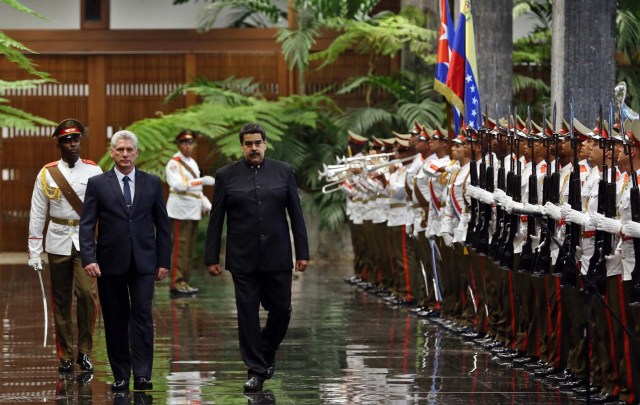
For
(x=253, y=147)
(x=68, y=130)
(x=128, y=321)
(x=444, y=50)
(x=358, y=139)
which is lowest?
(x=128, y=321)

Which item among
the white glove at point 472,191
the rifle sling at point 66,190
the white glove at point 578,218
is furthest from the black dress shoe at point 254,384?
the white glove at point 472,191

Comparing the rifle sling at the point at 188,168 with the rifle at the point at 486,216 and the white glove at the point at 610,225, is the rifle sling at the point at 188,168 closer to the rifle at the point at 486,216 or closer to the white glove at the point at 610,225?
the rifle at the point at 486,216

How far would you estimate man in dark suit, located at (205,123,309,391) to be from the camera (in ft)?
40.0

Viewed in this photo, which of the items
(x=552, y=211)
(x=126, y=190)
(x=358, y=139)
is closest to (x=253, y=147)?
(x=126, y=190)

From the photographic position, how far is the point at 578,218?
11445mm

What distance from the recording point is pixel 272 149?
27000 mm

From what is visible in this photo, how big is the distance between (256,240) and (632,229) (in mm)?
3010

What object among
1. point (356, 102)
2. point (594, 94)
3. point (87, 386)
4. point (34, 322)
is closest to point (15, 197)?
point (356, 102)

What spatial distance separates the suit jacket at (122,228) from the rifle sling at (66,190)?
42.5 inches

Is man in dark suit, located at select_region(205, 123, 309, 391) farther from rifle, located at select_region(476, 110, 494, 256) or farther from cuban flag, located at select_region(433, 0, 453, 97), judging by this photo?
cuban flag, located at select_region(433, 0, 453, 97)

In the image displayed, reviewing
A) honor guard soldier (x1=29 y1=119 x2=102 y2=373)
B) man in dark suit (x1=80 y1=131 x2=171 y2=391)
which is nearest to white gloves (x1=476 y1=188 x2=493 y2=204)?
man in dark suit (x1=80 y1=131 x2=171 y2=391)

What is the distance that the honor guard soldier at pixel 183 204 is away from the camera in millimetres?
20984

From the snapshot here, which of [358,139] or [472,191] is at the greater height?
[358,139]

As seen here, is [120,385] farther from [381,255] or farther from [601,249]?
[381,255]
